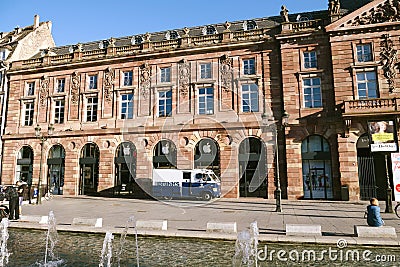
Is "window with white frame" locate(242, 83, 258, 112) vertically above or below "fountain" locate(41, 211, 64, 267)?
above

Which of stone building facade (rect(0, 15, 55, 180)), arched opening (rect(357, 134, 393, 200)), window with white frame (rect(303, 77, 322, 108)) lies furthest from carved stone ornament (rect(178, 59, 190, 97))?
stone building facade (rect(0, 15, 55, 180))

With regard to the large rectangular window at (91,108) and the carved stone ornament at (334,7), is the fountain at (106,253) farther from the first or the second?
the carved stone ornament at (334,7)

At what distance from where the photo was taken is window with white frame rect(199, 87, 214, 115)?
28.6m

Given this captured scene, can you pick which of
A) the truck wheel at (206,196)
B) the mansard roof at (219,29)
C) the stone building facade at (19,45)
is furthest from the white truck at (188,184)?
the stone building facade at (19,45)

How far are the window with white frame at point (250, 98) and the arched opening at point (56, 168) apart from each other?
19.0 meters

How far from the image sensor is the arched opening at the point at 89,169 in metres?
30.6

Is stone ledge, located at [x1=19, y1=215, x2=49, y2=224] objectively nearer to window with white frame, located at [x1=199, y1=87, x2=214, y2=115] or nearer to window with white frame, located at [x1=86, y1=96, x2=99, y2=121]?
window with white frame, located at [x1=199, y1=87, x2=214, y2=115]

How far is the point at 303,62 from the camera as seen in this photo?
26719 mm

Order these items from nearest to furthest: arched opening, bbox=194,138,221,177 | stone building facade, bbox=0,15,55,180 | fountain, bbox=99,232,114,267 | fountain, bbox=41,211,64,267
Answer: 1. fountain, bbox=99,232,114,267
2. fountain, bbox=41,211,64,267
3. arched opening, bbox=194,138,221,177
4. stone building facade, bbox=0,15,55,180

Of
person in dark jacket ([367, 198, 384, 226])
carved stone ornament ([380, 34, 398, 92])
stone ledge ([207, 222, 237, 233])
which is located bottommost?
stone ledge ([207, 222, 237, 233])

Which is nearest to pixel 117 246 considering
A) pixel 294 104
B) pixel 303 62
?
pixel 294 104

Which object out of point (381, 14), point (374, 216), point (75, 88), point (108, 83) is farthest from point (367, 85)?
point (75, 88)

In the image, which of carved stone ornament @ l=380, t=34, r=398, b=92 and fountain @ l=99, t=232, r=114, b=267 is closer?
fountain @ l=99, t=232, r=114, b=267

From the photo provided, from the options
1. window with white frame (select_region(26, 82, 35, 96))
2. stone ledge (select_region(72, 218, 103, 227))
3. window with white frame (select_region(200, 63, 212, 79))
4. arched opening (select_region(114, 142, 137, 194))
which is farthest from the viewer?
window with white frame (select_region(26, 82, 35, 96))
